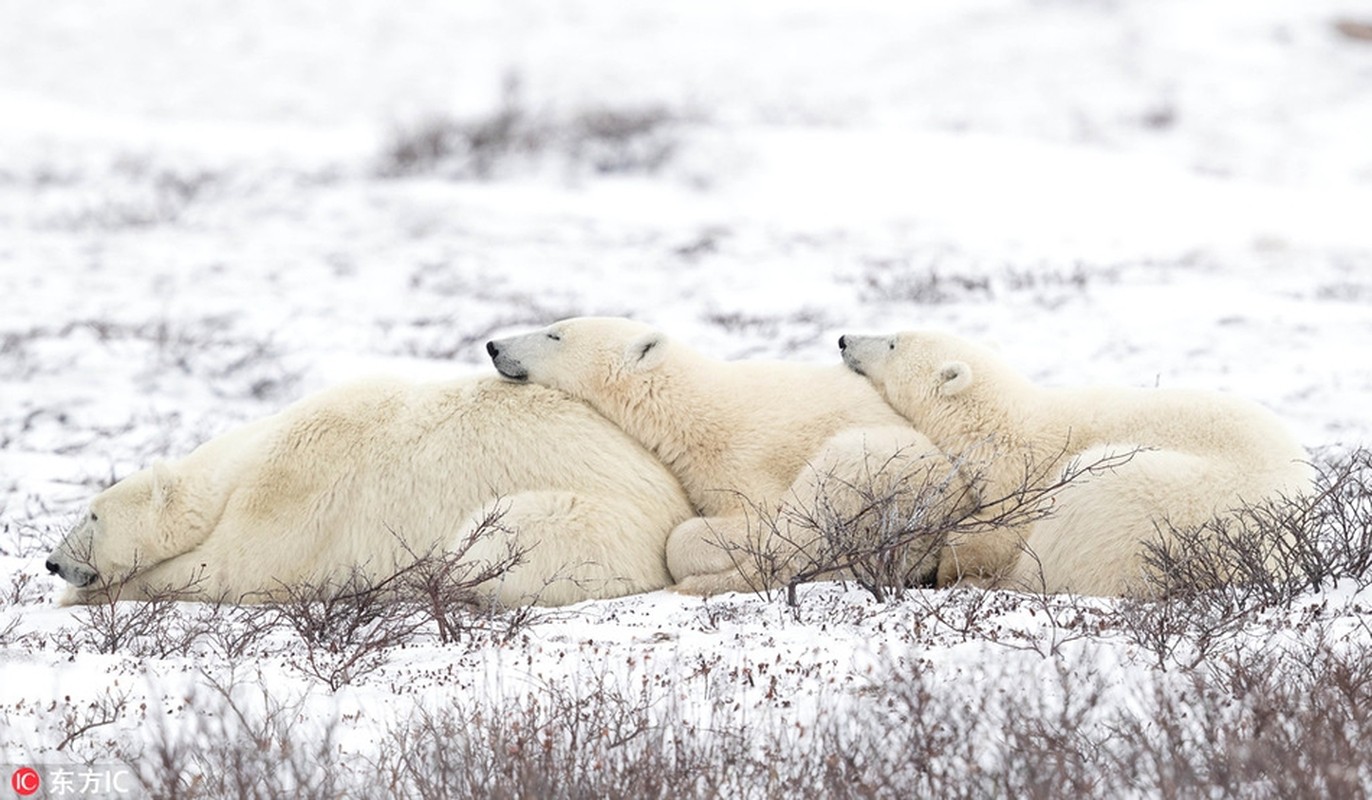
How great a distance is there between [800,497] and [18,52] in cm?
2418

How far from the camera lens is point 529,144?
17.0 metres

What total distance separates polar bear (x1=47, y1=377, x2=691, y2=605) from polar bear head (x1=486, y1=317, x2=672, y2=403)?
0.37 ft

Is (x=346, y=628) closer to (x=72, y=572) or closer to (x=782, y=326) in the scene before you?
(x=72, y=572)

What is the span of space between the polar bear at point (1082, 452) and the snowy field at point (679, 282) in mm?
370

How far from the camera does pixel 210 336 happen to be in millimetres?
9883

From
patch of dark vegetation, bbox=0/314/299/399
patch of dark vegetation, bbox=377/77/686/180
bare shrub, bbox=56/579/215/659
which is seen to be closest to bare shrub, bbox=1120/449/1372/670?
bare shrub, bbox=56/579/215/659

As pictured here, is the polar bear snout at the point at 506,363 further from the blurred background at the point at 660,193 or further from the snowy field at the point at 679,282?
the blurred background at the point at 660,193

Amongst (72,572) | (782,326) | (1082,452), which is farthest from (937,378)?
(782,326)

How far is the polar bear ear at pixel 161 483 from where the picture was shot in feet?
17.3

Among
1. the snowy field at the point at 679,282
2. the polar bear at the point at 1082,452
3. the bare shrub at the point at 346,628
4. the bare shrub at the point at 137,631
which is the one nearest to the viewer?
the snowy field at the point at 679,282

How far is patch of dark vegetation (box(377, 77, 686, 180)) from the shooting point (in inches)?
653

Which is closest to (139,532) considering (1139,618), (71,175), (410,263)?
(1139,618)

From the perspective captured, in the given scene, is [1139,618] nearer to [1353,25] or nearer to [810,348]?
[810,348]

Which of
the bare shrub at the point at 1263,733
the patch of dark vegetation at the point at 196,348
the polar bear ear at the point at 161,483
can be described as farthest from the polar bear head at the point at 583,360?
the patch of dark vegetation at the point at 196,348
